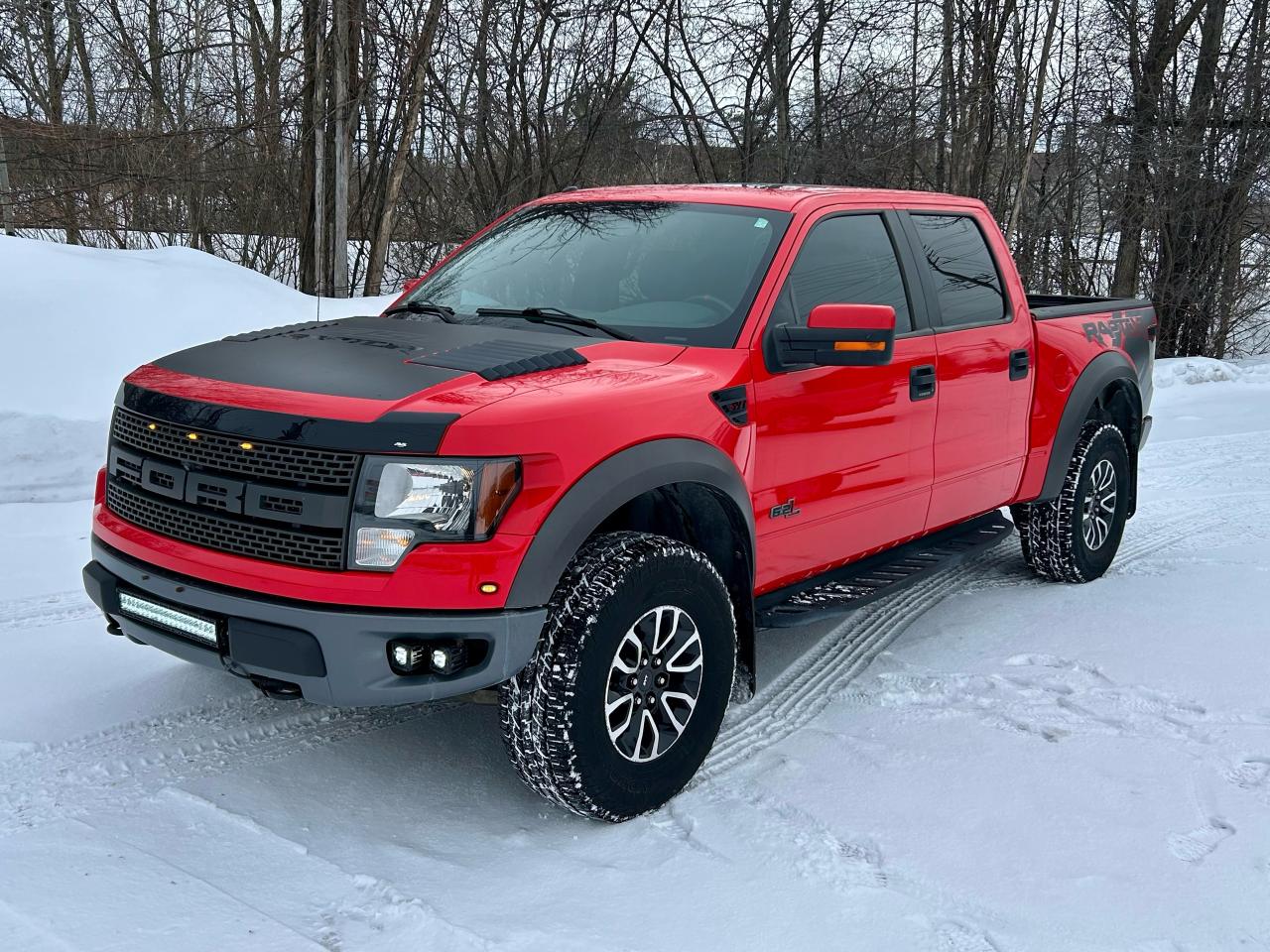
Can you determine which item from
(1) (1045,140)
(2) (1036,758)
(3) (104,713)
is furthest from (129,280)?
(1) (1045,140)

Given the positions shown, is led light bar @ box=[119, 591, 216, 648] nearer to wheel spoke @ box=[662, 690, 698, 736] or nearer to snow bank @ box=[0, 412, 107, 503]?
wheel spoke @ box=[662, 690, 698, 736]

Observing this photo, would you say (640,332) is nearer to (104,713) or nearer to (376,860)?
(376,860)

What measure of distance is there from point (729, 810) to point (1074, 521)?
2907 millimetres

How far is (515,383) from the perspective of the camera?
308 cm

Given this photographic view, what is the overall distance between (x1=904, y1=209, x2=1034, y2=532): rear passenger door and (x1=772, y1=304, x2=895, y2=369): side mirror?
970 mm

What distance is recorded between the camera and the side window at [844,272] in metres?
3.89

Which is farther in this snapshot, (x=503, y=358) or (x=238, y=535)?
(x=503, y=358)

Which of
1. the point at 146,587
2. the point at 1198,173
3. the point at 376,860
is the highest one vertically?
the point at 1198,173

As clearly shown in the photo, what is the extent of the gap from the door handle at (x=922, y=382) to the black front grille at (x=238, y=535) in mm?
2297

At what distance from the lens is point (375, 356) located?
3.32 m

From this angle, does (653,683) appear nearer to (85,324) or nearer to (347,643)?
(347,643)

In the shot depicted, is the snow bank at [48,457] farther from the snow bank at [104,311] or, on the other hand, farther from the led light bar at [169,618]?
the led light bar at [169,618]

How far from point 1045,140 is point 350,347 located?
15.6m

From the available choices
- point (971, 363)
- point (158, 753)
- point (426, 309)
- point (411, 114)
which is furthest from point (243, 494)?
point (411, 114)
